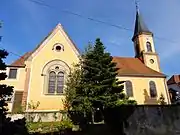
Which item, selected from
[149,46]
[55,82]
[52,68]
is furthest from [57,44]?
[149,46]

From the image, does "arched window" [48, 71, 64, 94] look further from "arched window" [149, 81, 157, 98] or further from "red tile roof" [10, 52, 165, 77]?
"arched window" [149, 81, 157, 98]

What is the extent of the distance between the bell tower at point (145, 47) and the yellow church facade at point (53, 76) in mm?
2678

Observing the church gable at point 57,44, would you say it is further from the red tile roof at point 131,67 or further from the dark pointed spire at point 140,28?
the dark pointed spire at point 140,28

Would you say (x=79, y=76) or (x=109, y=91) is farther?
(x=79, y=76)

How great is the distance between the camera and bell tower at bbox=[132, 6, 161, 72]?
3192 cm

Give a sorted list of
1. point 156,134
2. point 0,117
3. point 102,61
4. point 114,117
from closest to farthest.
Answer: point 0,117 → point 156,134 → point 114,117 → point 102,61

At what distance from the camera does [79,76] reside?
791 inches

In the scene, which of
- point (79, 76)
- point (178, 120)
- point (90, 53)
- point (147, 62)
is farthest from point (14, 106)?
point (147, 62)

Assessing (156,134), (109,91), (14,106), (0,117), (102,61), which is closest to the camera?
(0,117)

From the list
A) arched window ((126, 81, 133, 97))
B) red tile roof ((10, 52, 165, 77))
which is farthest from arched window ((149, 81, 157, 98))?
arched window ((126, 81, 133, 97))

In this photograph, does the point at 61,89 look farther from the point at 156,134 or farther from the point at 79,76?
the point at 156,134

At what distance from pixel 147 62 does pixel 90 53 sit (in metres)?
15.1

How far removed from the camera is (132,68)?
2892 cm

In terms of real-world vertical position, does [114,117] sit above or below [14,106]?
below
